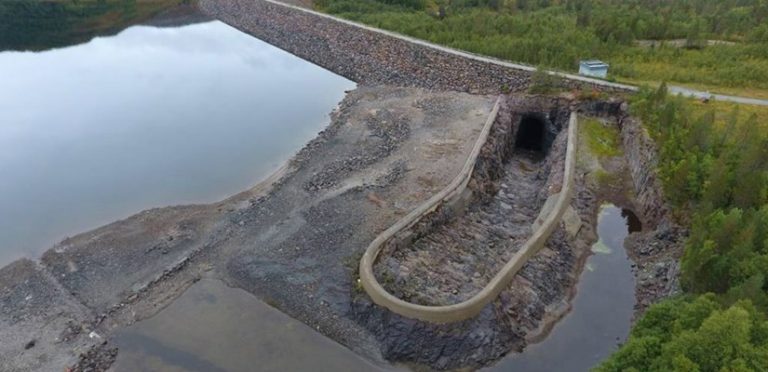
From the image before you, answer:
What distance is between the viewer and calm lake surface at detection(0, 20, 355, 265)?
30406 millimetres

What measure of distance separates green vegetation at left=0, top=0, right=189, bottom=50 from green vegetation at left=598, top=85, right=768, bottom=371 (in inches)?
2415

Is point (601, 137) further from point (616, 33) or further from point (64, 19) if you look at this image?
point (64, 19)

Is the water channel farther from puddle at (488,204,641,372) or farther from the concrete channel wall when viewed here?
the concrete channel wall

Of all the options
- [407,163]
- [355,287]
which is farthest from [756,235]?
[407,163]

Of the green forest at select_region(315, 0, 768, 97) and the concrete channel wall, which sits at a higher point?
the green forest at select_region(315, 0, 768, 97)

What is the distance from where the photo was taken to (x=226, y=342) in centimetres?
2064

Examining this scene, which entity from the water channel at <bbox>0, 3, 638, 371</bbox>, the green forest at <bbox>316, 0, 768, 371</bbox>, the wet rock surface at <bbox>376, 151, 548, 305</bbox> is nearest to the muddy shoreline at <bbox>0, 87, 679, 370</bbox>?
the water channel at <bbox>0, 3, 638, 371</bbox>

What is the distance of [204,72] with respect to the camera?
169ft

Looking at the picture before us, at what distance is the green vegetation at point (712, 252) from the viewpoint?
41.4 ft

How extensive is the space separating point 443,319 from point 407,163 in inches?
534

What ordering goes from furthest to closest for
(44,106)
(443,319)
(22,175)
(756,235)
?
(44,106) < (22,175) < (443,319) < (756,235)

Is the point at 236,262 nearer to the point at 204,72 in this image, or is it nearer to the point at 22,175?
the point at 22,175

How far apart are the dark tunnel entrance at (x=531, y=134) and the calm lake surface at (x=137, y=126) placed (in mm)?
14132

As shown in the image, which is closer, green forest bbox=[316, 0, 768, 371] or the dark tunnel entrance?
green forest bbox=[316, 0, 768, 371]
